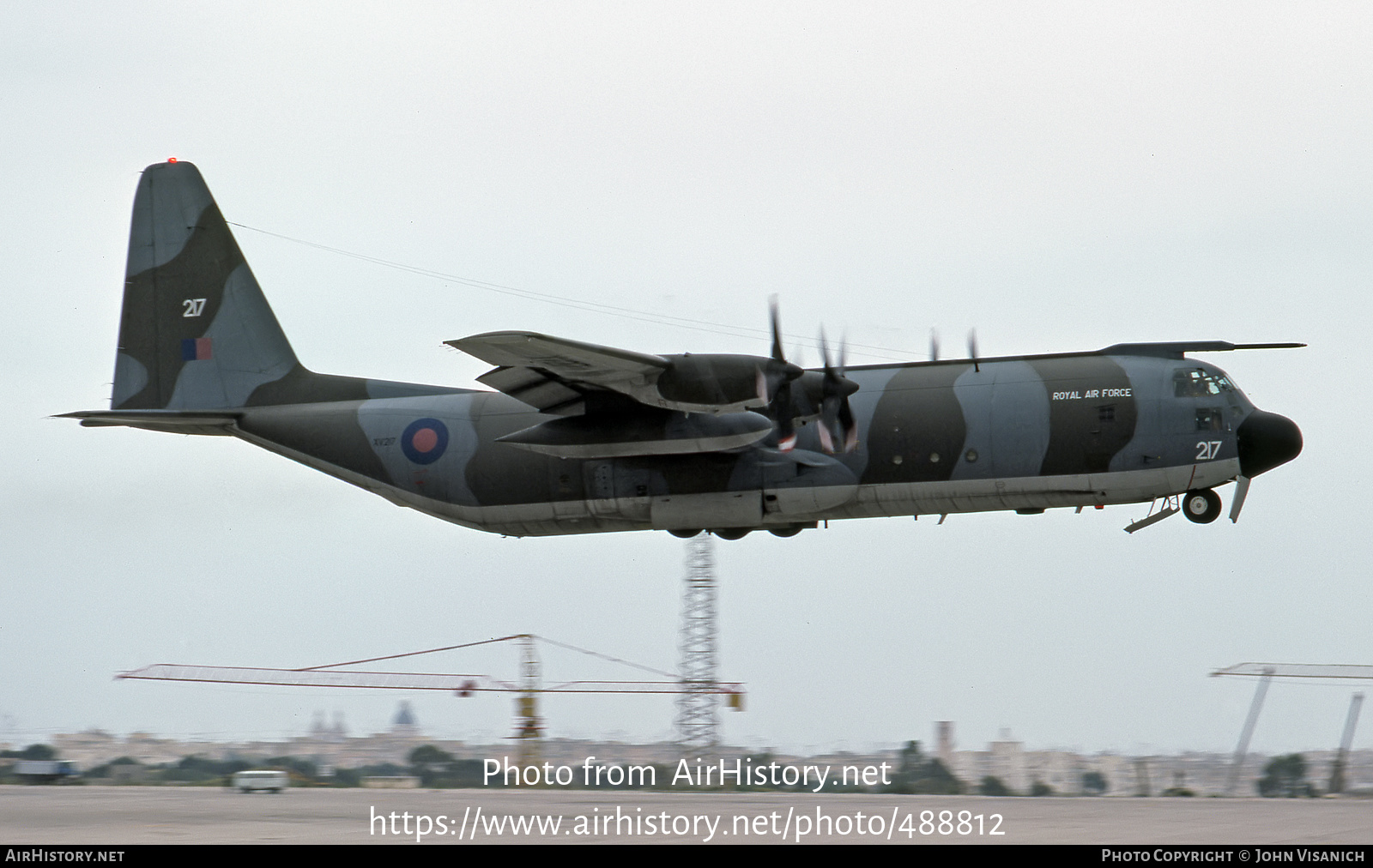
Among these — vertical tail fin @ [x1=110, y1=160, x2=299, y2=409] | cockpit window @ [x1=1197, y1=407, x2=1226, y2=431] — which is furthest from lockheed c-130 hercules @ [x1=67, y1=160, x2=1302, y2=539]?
vertical tail fin @ [x1=110, y1=160, x2=299, y2=409]

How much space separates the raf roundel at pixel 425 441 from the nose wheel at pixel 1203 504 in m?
13.1

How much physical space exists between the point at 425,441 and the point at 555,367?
543 cm

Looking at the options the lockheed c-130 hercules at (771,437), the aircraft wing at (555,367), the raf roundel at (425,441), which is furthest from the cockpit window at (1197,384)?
the raf roundel at (425,441)

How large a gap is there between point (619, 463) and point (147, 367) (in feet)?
35.5

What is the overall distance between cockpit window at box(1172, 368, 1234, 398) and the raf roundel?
42.0ft

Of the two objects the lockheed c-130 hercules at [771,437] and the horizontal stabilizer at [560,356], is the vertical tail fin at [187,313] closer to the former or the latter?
the lockheed c-130 hercules at [771,437]

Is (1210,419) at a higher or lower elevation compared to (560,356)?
lower

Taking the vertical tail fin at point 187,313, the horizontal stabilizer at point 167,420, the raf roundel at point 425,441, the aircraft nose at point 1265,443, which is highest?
the vertical tail fin at point 187,313

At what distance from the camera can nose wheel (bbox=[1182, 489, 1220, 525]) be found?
22203 mm


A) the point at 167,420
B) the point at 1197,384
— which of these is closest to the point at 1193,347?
the point at 1197,384

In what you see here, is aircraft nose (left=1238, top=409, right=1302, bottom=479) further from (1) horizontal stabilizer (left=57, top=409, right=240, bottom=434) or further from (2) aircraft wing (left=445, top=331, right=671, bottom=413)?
(1) horizontal stabilizer (left=57, top=409, right=240, bottom=434)

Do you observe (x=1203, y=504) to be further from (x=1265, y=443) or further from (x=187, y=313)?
(x=187, y=313)

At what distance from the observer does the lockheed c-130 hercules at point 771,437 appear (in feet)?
69.3

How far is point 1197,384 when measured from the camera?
21.8 m
